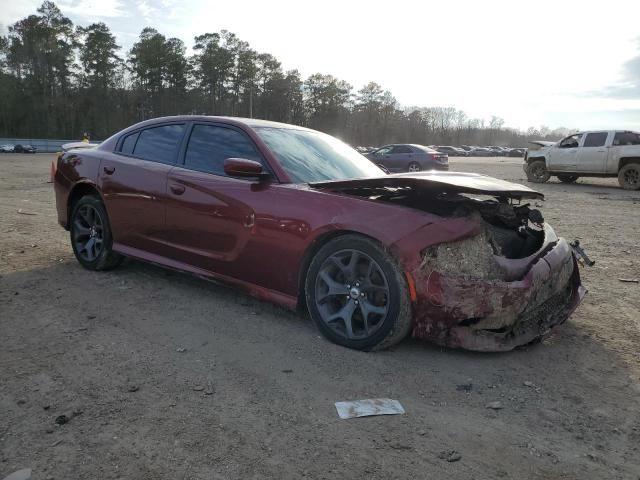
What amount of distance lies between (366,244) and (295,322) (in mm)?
986

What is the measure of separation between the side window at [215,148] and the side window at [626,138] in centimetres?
1507

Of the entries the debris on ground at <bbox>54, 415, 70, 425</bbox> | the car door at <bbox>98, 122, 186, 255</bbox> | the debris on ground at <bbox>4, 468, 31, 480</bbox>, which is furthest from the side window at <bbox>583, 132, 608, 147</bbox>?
the debris on ground at <bbox>4, 468, 31, 480</bbox>

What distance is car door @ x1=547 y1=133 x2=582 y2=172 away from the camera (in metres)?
16.4

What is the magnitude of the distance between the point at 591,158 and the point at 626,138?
3.57 feet

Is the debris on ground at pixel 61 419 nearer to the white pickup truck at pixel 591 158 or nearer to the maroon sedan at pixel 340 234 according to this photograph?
the maroon sedan at pixel 340 234

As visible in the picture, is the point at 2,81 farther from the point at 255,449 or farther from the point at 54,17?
the point at 255,449

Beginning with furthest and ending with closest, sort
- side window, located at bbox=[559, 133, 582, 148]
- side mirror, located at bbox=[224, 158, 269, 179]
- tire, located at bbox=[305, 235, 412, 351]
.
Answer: side window, located at bbox=[559, 133, 582, 148] < side mirror, located at bbox=[224, 158, 269, 179] < tire, located at bbox=[305, 235, 412, 351]

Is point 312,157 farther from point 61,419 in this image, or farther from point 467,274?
point 61,419

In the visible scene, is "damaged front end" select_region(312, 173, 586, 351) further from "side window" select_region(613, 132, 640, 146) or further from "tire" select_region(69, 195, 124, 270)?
"side window" select_region(613, 132, 640, 146)

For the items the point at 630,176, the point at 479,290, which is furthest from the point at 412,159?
the point at 479,290

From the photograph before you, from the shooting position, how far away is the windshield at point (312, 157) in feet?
12.7

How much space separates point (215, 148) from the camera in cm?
415

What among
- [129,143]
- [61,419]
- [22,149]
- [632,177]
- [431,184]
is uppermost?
[129,143]

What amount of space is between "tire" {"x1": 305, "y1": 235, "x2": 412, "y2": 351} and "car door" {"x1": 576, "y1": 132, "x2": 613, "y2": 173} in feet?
50.1
